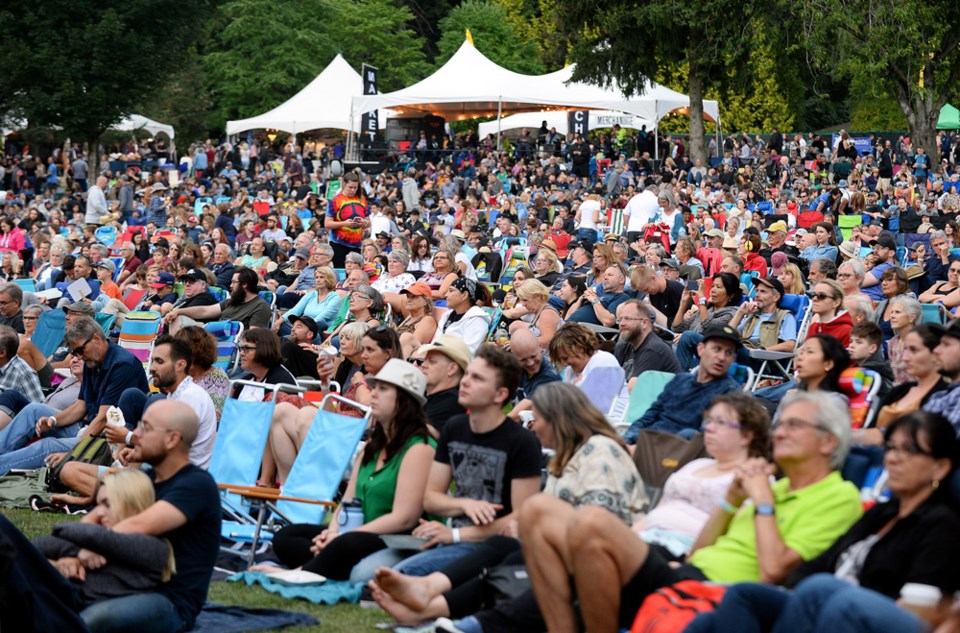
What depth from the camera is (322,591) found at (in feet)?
20.5

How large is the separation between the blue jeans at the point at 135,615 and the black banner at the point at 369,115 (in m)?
29.0

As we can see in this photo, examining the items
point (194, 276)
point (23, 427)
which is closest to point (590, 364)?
point (23, 427)

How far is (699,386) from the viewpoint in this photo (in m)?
6.94

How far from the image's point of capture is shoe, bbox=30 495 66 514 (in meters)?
8.47

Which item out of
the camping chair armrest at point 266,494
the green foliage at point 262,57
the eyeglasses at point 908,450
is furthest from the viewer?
the green foliage at point 262,57

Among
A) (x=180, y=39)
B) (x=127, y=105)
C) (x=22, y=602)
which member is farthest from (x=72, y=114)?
(x=22, y=602)

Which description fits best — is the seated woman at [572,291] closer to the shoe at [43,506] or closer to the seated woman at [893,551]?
the shoe at [43,506]

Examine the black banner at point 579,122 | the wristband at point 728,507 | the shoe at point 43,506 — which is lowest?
the shoe at point 43,506

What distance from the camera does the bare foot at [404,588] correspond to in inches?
213

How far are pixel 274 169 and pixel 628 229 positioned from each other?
2005 centimetres

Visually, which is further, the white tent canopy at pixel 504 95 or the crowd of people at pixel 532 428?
the white tent canopy at pixel 504 95

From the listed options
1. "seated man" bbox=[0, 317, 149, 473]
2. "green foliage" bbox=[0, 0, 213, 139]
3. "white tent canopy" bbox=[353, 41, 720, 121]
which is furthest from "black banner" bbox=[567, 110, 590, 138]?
"seated man" bbox=[0, 317, 149, 473]

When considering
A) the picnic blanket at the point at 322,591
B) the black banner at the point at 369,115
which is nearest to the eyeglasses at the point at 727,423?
the picnic blanket at the point at 322,591

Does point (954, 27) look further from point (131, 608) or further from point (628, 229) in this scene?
point (131, 608)
